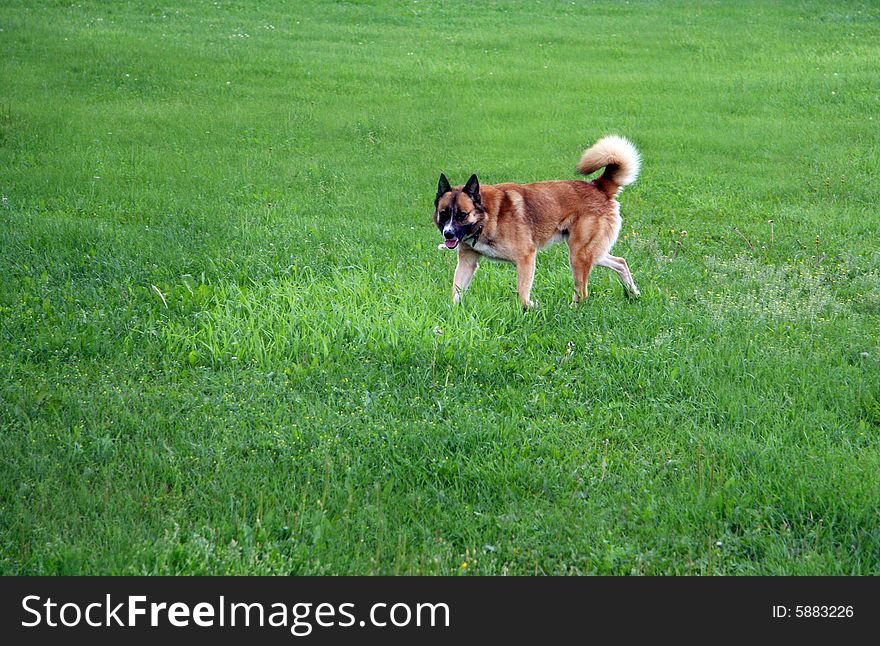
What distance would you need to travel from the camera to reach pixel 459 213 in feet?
24.0

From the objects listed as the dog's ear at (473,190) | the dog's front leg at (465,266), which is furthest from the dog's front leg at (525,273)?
the dog's ear at (473,190)

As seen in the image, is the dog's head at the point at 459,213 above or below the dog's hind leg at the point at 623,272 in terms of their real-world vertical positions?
above

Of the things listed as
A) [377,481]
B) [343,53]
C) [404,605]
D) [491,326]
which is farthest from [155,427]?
[343,53]

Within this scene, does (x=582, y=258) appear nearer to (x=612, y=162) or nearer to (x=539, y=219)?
(x=539, y=219)

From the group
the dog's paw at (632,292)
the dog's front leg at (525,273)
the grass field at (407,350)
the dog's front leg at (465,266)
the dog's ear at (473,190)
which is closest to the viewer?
the grass field at (407,350)

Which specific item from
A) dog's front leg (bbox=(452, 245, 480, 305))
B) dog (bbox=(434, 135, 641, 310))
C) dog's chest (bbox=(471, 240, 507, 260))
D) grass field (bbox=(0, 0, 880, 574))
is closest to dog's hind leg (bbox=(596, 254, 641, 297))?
dog (bbox=(434, 135, 641, 310))

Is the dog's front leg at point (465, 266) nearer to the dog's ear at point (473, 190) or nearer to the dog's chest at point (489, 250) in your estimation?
the dog's chest at point (489, 250)

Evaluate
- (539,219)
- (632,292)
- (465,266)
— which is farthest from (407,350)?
(632,292)

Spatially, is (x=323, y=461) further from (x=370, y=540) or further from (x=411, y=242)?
(x=411, y=242)

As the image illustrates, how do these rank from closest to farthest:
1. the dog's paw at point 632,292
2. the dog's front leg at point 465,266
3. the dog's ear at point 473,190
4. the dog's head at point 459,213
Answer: the dog's head at point 459,213, the dog's ear at point 473,190, the dog's front leg at point 465,266, the dog's paw at point 632,292

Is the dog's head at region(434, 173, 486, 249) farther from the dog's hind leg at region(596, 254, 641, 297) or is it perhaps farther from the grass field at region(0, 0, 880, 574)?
the dog's hind leg at region(596, 254, 641, 297)

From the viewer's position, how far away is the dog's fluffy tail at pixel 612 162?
7.79 m

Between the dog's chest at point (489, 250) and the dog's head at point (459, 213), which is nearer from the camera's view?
the dog's head at point (459, 213)

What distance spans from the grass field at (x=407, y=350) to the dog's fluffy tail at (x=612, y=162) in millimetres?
935
